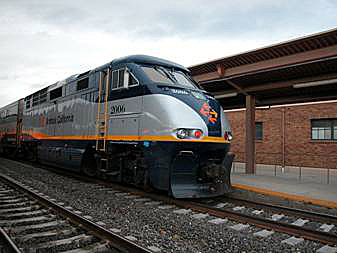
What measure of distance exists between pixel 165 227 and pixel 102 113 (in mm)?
4227

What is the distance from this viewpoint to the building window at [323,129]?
17172mm

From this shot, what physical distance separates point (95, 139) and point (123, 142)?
1.48 m

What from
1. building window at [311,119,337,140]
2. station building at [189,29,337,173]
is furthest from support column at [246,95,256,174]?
building window at [311,119,337,140]

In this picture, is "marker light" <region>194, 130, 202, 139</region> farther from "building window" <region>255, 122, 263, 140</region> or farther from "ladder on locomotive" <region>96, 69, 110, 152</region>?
"building window" <region>255, 122, 263, 140</region>

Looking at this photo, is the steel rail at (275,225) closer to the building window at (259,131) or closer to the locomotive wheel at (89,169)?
the locomotive wheel at (89,169)

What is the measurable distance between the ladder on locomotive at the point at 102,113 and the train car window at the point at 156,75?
1.49 meters

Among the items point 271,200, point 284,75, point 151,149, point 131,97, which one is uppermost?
point 284,75

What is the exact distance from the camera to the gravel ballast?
393cm

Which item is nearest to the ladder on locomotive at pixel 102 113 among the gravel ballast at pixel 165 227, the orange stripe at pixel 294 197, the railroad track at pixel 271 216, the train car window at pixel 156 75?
the gravel ballast at pixel 165 227

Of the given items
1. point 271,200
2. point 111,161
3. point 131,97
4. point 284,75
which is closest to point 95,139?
point 111,161

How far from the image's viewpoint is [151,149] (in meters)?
6.17

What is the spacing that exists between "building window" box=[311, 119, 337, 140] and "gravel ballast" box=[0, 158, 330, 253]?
48.5 ft

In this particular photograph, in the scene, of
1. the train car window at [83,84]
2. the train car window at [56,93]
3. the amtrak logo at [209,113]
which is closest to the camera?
the amtrak logo at [209,113]

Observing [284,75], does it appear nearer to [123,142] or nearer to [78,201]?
[123,142]
